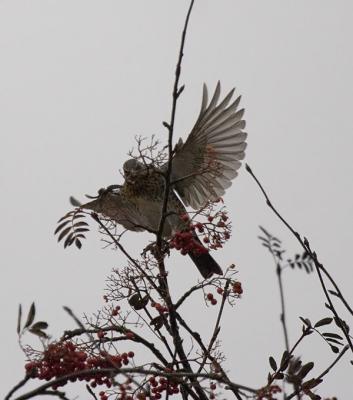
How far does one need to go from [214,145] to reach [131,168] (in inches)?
26.1

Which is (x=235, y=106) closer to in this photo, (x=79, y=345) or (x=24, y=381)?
(x=79, y=345)

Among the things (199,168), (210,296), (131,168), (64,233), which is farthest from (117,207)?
(210,296)

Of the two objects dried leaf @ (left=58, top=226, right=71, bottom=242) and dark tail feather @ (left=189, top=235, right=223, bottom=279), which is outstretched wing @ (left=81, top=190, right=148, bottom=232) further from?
dried leaf @ (left=58, top=226, right=71, bottom=242)

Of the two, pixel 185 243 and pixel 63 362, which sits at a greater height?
pixel 185 243

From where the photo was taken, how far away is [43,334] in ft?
9.04

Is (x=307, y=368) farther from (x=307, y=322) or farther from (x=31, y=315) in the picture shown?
(x=31, y=315)

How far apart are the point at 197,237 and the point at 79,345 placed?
91cm

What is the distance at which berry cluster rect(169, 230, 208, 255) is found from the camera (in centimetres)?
374

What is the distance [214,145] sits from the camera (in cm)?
520

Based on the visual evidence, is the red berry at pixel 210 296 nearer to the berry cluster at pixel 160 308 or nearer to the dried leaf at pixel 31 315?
the berry cluster at pixel 160 308

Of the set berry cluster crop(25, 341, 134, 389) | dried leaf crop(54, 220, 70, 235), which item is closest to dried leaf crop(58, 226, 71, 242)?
dried leaf crop(54, 220, 70, 235)

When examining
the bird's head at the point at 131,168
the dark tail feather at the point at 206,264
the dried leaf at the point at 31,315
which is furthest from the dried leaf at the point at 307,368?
the dark tail feather at the point at 206,264

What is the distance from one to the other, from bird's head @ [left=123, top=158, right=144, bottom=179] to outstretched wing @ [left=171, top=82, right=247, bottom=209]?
300 mm

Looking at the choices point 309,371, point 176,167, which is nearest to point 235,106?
point 176,167
